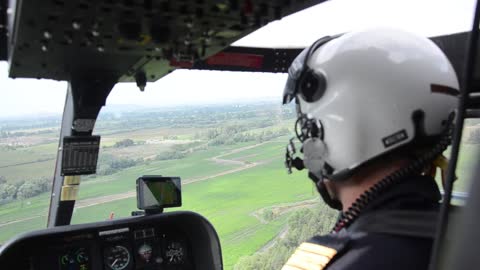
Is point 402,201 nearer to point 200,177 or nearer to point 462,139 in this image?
point 462,139

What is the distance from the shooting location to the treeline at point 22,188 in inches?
93.9

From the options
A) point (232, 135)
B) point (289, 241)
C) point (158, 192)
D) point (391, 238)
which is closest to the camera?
point (391, 238)

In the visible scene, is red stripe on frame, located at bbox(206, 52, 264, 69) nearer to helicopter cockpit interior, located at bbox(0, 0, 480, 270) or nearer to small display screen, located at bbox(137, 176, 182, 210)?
helicopter cockpit interior, located at bbox(0, 0, 480, 270)

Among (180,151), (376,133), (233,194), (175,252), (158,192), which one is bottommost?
(175,252)

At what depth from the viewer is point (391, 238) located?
3.13 feet

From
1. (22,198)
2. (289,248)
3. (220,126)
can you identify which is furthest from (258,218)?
(22,198)

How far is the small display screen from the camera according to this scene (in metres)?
2.53

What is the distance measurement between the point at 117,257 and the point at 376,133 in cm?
206

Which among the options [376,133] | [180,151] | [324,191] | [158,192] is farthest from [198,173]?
[376,133]

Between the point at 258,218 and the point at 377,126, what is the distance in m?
2.10

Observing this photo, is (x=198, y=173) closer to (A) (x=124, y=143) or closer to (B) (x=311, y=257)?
(A) (x=124, y=143)

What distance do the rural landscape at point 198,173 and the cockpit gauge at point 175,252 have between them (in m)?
0.26

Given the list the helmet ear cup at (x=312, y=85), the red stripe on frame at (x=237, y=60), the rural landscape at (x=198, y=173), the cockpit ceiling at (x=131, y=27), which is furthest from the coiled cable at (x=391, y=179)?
the red stripe on frame at (x=237, y=60)

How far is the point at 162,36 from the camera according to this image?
3.46 feet
